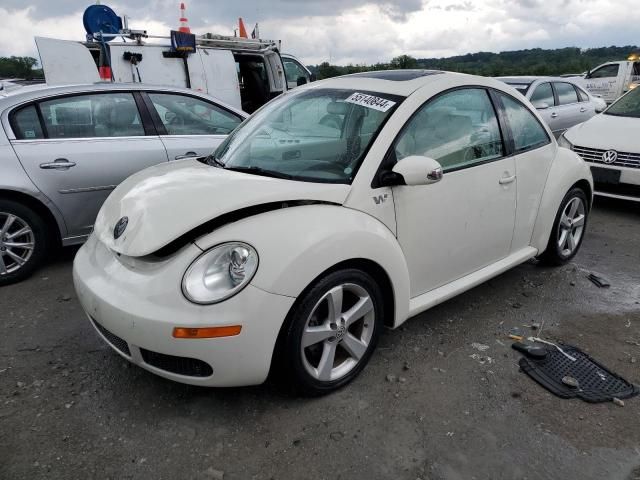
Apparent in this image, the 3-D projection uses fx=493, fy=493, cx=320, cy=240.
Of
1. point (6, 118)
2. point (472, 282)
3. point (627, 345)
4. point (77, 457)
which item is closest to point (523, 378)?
point (472, 282)

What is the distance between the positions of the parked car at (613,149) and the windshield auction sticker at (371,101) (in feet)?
13.5

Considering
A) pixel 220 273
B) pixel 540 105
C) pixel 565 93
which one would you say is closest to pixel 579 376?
pixel 220 273

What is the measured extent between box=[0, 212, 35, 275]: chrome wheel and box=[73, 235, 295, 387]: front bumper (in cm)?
203

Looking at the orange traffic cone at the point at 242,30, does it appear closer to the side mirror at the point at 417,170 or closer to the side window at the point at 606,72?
the side mirror at the point at 417,170

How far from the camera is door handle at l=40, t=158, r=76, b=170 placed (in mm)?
3883

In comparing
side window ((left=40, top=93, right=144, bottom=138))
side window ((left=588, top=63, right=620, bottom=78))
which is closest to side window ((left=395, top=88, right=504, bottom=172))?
side window ((left=40, top=93, right=144, bottom=138))

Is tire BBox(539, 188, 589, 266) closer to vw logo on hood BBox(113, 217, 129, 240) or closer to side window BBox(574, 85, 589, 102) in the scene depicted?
vw logo on hood BBox(113, 217, 129, 240)

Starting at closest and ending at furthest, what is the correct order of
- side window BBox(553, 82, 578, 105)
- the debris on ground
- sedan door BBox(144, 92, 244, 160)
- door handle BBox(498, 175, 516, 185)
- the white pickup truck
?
door handle BBox(498, 175, 516, 185) → the debris on ground → sedan door BBox(144, 92, 244, 160) → side window BBox(553, 82, 578, 105) → the white pickup truck

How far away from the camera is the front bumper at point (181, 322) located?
2.07 meters

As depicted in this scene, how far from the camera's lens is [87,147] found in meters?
4.07

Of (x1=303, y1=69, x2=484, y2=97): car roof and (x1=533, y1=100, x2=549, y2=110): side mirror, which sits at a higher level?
(x1=303, y1=69, x2=484, y2=97): car roof

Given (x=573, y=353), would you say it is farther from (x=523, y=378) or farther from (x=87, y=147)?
(x=87, y=147)

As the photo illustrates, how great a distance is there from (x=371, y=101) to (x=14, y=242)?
3.01 meters

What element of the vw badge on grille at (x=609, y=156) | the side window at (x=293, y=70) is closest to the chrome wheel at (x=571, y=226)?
the vw badge on grille at (x=609, y=156)
